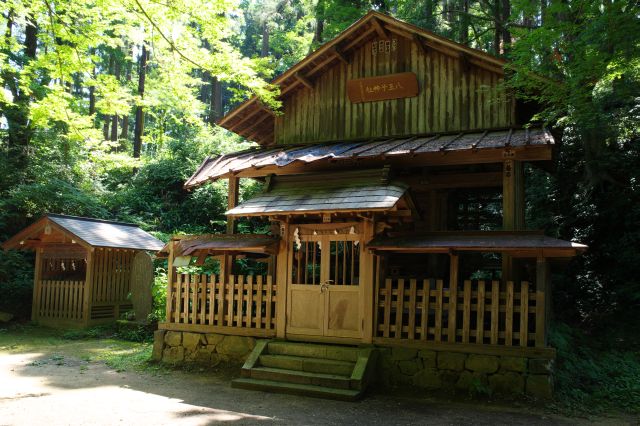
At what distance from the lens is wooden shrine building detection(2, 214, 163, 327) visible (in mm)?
15117

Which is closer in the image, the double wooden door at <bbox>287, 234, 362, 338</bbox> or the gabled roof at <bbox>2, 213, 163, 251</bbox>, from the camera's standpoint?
the double wooden door at <bbox>287, 234, 362, 338</bbox>

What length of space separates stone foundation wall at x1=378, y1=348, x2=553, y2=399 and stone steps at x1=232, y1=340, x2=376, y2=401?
1.61ft

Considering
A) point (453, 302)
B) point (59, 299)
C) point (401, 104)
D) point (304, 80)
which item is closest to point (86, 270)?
point (59, 299)

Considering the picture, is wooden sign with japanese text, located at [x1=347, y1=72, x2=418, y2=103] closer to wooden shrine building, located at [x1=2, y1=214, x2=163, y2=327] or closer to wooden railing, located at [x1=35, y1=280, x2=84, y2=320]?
wooden shrine building, located at [x1=2, y1=214, x2=163, y2=327]

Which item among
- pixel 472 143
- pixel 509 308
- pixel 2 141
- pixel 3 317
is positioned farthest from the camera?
pixel 2 141

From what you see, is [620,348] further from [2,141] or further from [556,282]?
[2,141]

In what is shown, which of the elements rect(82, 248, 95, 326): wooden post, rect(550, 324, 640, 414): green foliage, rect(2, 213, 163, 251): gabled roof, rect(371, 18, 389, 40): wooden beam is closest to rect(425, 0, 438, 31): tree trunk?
rect(371, 18, 389, 40): wooden beam

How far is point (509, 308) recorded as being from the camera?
8.34 meters

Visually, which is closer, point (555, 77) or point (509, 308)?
point (509, 308)

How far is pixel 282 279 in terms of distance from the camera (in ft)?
33.0

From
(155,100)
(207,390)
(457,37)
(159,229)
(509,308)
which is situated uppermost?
(457,37)

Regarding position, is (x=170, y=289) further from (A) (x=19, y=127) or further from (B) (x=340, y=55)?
(A) (x=19, y=127)

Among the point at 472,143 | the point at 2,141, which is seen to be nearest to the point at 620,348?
the point at 472,143

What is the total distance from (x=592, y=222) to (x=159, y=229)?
1708cm
